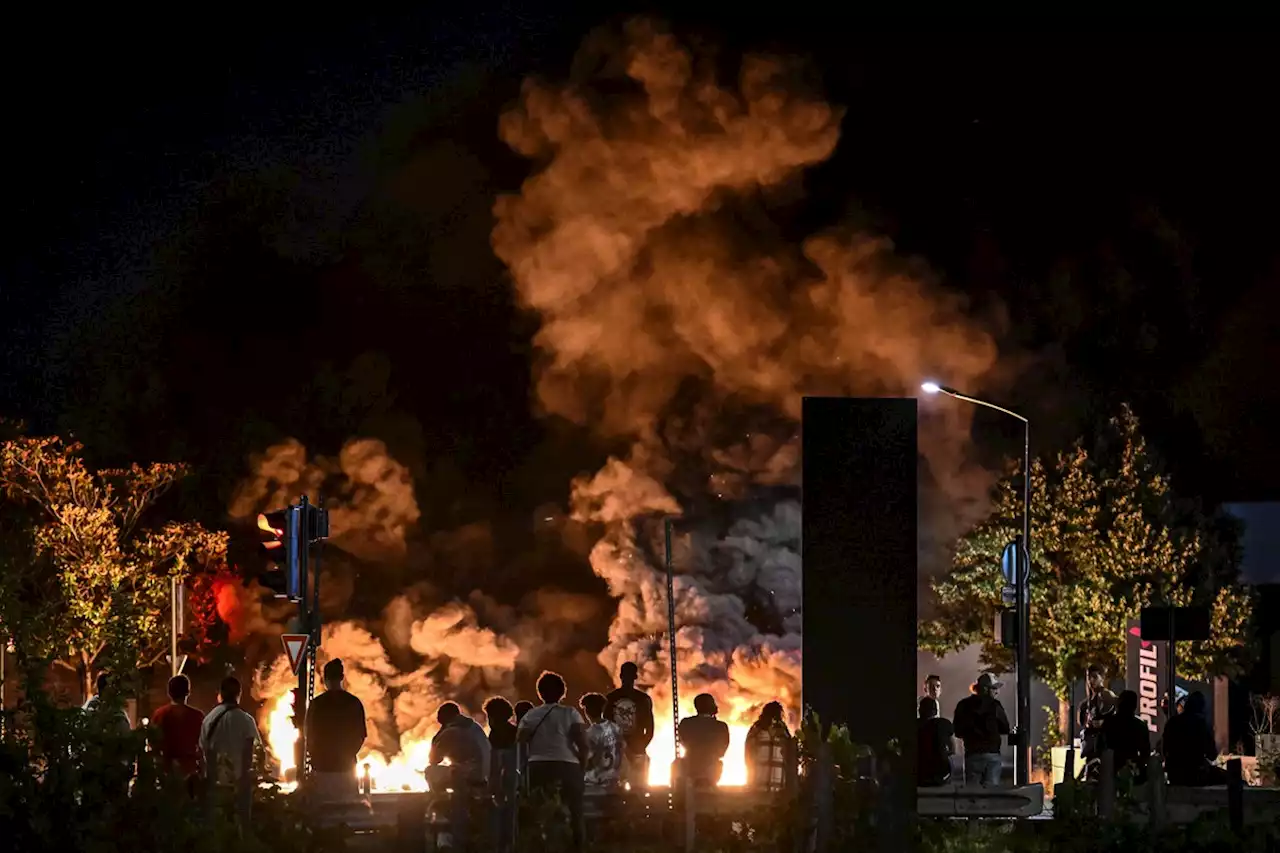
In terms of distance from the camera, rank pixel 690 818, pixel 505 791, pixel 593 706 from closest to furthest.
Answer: pixel 505 791 → pixel 690 818 → pixel 593 706

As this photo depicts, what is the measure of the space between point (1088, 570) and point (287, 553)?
2346 cm

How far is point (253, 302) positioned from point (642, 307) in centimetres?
1120

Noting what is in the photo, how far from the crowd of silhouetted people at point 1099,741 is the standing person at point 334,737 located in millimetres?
5397

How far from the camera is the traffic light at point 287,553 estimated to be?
18422 millimetres

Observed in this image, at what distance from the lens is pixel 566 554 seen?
139ft

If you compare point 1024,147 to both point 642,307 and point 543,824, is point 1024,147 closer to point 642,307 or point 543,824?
point 642,307

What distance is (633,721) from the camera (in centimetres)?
2023

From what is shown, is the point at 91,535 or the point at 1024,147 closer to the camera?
the point at 91,535

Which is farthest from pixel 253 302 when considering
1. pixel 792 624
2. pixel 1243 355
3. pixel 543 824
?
pixel 543 824

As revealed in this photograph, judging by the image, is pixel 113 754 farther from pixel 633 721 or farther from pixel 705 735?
pixel 633 721

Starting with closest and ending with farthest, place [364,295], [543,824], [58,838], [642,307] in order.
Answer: [58,838], [543,824], [642,307], [364,295]

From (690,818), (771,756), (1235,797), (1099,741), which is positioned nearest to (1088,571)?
(1099,741)

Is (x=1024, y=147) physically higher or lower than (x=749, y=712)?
higher

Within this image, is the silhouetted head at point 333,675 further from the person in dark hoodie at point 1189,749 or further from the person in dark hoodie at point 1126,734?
the person in dark hoodie at point 1189,749
